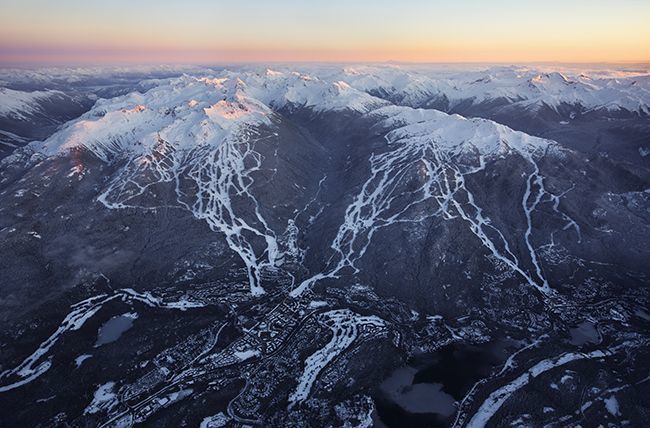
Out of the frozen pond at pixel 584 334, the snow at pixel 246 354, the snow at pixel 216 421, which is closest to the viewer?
the snow at pixel 216 421

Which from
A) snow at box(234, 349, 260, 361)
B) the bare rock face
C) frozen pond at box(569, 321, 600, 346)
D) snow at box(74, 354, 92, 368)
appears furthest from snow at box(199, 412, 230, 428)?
frozen pond at box(569, 321, 600, 346)

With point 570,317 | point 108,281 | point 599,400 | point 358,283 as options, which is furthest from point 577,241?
point 108,281

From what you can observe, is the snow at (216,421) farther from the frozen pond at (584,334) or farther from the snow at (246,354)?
the frozen pond at (584,334)

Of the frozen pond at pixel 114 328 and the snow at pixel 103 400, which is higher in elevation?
the frozen pond at pixel 114 328

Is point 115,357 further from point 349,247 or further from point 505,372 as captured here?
point 505,372

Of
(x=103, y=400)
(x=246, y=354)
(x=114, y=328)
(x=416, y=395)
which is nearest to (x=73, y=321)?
(x=114, y=328)

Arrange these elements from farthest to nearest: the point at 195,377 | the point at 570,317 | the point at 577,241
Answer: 1. the point at 577,241
2. the point at 570,317
3. the point at 195,377

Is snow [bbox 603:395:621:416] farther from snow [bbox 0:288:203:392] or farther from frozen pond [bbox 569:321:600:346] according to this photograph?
snow [bbox 0:288:203:392]

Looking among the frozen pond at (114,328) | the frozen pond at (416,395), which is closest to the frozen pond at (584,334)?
the frozen pond at (416,395)

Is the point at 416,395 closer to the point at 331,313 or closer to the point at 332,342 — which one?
the point at 332,342
